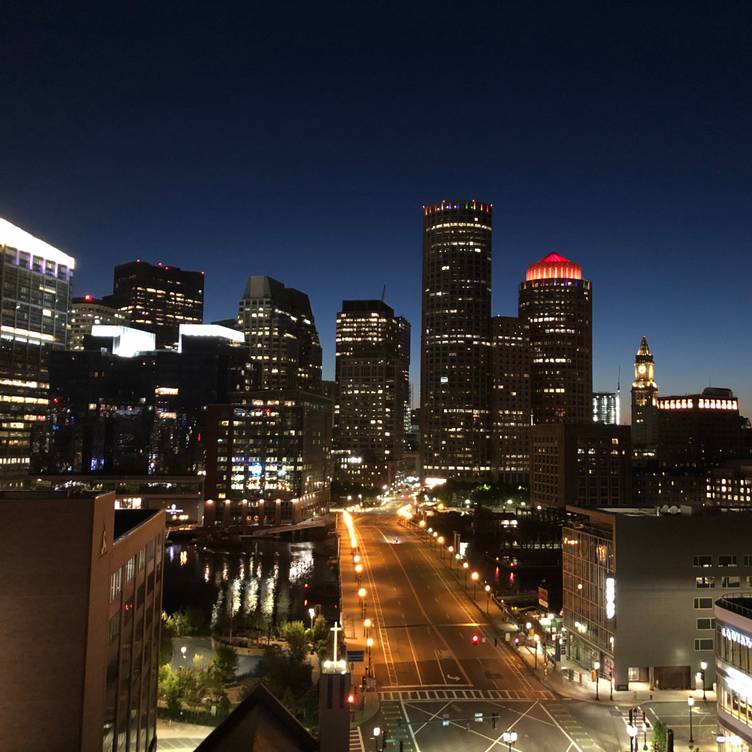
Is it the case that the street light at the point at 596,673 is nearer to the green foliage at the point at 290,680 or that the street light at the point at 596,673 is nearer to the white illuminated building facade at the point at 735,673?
the white illuminated building facade at the point at 735,673

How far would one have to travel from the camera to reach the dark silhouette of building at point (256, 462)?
17625cm

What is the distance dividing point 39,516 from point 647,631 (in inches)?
1758

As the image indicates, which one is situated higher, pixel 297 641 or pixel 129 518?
pixel 129 518

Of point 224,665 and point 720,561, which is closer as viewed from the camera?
point 224,665

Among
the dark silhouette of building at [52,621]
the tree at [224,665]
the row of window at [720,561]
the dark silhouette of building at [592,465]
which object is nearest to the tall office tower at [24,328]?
the tree at [224,665]

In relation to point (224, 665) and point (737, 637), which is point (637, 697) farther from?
point (224, 665)

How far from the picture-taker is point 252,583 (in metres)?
117

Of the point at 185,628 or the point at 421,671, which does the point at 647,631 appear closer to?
the point at 421,671

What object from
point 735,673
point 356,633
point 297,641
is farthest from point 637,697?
point 356,633

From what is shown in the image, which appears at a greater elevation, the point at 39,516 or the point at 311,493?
the point at 39,516

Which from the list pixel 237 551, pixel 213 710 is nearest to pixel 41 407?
pixel 237 551

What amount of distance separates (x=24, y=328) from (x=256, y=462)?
199ft

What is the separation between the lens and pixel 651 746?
4250cm

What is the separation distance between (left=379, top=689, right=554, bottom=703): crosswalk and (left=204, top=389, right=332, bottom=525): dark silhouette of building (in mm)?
126781
